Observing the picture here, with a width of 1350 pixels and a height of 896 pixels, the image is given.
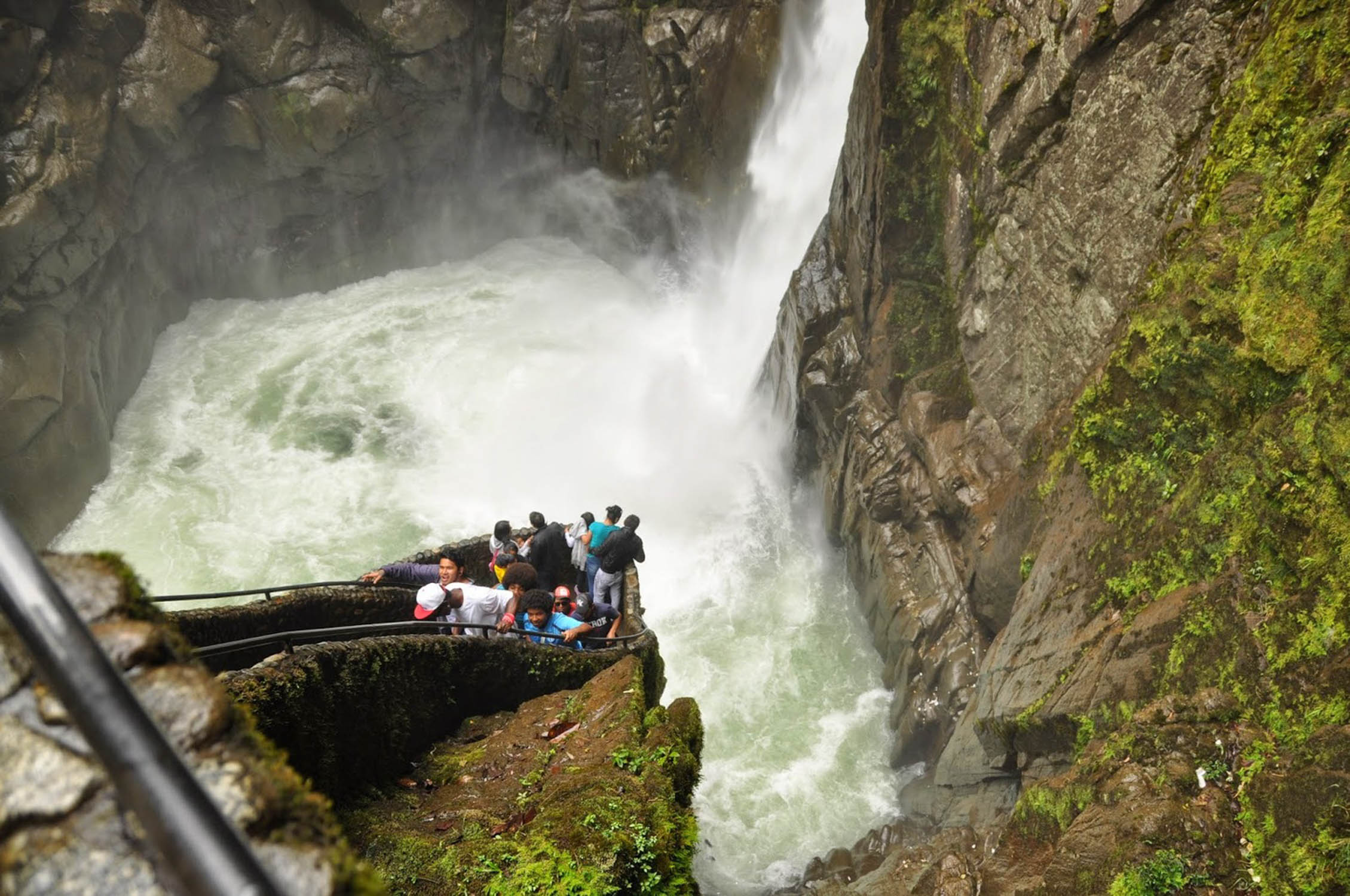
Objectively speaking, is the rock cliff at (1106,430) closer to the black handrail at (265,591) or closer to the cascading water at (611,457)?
the cascading water at (611,457)

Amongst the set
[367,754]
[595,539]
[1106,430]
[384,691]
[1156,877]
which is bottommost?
[1156,877]

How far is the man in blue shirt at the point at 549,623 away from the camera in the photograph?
312 inches

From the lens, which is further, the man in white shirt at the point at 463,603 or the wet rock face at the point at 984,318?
the wet rock face at the point at 984,318

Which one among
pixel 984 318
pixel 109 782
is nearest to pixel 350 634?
pixel 109 782

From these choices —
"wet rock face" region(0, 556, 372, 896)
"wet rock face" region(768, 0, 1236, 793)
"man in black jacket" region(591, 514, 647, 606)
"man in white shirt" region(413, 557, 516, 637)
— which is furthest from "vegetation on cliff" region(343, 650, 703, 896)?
"wet rock face" region(768, 0, 1236, 793)

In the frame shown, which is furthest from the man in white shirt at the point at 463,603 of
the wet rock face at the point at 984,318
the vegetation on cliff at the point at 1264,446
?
the vegetation on cliff at the point at 1264,446

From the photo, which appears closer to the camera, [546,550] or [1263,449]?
[1263,449]

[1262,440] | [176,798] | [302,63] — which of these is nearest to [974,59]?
[1262,440]

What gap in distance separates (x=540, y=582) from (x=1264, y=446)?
681 cm

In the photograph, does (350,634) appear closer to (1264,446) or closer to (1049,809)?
(1049,809)

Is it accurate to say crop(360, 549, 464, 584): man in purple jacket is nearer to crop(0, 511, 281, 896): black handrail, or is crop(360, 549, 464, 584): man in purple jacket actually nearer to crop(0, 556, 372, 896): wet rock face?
crop(0, 556, 372, 896): wet rock face

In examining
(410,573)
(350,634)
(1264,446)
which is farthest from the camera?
(410,573)

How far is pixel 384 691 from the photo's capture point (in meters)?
6.03

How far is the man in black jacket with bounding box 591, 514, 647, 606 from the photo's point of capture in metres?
9.05
